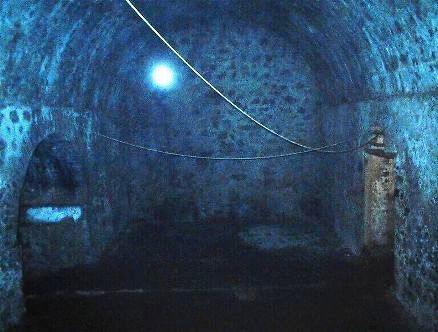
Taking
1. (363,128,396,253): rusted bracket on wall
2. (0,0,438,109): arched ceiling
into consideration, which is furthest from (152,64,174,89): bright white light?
(363,128,396,253): rusted bracket on wall

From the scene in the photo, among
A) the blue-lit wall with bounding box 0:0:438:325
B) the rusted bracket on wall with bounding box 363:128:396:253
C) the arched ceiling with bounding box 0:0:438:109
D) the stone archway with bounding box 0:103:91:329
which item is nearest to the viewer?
the arched ceiling with bounding box 0:0:438:109

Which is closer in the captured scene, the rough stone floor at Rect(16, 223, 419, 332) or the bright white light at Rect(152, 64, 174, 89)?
the rough stone floor at Rect(16, 223, 419, 332)

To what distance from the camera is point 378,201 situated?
226 inches

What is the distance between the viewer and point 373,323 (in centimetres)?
458

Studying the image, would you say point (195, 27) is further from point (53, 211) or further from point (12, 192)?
point (12, 192)

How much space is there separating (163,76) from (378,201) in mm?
4861

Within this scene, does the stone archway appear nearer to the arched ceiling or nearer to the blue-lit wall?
the blue-lit wall

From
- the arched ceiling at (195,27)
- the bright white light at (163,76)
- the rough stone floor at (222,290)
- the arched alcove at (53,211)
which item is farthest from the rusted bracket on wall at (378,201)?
the bright white light at (163,76)

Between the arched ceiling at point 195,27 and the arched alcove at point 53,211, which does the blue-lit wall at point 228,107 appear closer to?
the arched ceiling at point 195,27

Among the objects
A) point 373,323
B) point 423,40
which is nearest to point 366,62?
point 423,40

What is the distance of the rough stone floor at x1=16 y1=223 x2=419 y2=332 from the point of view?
15.6ft

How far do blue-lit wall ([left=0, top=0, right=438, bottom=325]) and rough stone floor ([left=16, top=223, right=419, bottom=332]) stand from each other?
488 millimetres

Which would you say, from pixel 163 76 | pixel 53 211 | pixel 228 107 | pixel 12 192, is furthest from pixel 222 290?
pixel 163 76

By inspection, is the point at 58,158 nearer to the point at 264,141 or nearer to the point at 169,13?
the point at 169,13
